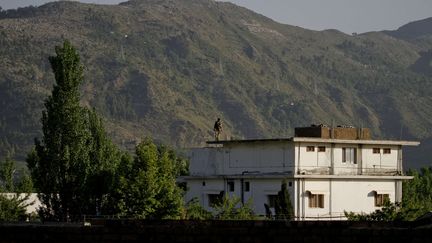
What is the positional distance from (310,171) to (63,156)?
20.3m

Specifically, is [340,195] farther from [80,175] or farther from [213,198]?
[80,175]

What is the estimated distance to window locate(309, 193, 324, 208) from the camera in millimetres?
90312

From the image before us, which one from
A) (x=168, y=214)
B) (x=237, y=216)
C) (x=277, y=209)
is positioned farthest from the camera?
(x=277, y=209)

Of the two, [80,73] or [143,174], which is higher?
[80,73]

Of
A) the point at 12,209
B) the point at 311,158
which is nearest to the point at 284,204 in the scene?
the point at 311,158

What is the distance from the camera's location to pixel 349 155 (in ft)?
308

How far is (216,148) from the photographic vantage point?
316 ft

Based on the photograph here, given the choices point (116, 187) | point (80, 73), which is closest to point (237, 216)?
point (116, 187)

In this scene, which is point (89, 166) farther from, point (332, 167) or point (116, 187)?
point (332, 167)

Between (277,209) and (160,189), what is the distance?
10.2 m

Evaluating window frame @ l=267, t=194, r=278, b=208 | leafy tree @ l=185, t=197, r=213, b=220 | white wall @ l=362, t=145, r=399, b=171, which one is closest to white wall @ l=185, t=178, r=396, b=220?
window frame @ l=267, t=194, r=278, b=208

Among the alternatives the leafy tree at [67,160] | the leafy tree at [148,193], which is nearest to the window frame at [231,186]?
the leafy tree at [67,160]

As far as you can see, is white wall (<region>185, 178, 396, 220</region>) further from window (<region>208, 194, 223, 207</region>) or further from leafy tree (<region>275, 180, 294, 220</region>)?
leafy tree (<region>275, 180, 294, 220</region>)

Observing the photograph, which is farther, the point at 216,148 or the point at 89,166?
the point at 216,148
